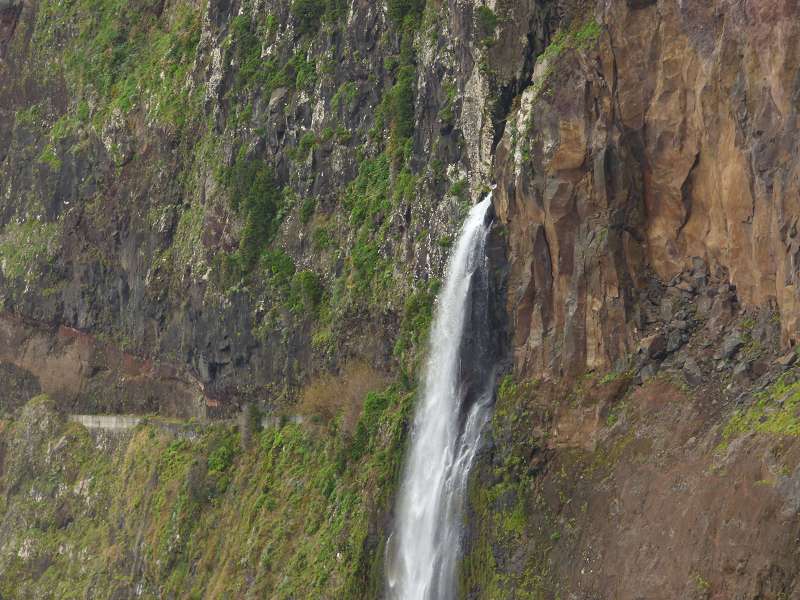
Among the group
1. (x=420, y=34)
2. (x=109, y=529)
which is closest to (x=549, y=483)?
(x=420, y=34)

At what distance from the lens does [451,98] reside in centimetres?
4619

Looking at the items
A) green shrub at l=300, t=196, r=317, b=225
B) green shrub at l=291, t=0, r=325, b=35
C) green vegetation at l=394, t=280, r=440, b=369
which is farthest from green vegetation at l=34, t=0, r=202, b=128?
green vegetation at l=394, t=280, r=440, b=369

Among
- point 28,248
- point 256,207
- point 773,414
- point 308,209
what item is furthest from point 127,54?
point 773,414

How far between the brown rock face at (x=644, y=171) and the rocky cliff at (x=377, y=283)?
0.28 feet

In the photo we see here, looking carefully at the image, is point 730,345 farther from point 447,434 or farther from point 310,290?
point 310,290

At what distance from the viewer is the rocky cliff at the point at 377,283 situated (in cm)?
3123

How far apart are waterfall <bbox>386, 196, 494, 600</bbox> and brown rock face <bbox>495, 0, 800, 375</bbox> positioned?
6.09 ft

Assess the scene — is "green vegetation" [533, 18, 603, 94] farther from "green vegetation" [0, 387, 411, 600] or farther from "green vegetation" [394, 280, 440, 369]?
"green vegetation" [0, 387, 411, 600]

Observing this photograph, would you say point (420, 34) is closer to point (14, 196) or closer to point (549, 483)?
point (549, 483)

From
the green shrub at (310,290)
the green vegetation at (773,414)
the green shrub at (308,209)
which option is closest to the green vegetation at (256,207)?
the green shrub at (308,209)

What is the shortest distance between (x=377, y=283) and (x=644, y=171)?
16013mm

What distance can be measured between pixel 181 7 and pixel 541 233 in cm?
3728

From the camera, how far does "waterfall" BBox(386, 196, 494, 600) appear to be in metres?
39.5

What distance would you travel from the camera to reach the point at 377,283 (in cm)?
4981
